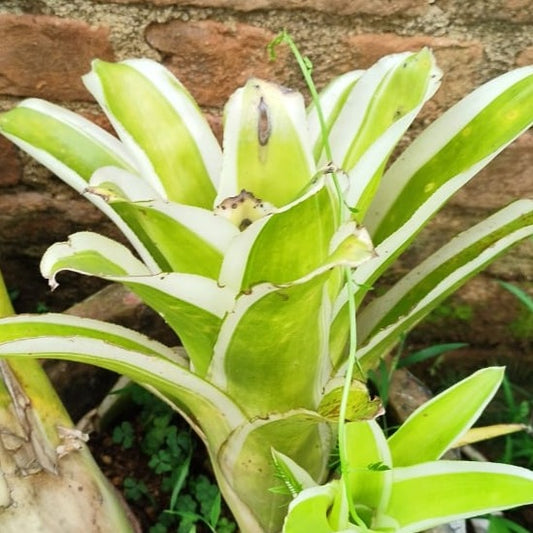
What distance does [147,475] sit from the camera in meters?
0.94

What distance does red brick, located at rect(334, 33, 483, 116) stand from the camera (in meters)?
0.86

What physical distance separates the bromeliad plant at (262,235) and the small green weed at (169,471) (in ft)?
0.59

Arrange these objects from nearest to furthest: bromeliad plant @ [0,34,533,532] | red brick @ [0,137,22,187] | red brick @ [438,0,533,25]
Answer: bromeliad plant @ [0,34,533,532]
red brick @ [438,0,533,25]
red brick @ [0,137,22,187]

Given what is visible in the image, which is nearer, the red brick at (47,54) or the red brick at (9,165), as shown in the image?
the red brick at (47,54)

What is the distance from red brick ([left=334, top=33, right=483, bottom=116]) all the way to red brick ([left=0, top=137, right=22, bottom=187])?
0.41 metres

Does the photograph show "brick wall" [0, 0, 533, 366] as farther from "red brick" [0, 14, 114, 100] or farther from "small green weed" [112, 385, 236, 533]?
"small green weed" [112, 385, 236, 533]

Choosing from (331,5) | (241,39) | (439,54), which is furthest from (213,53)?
(439,54)

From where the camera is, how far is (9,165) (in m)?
0.98

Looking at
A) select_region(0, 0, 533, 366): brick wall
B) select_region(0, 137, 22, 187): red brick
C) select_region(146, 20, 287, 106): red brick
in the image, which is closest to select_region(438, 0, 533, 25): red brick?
select_region(0, 0, 533, 366): brick wall

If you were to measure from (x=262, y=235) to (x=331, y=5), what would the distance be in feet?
1.46

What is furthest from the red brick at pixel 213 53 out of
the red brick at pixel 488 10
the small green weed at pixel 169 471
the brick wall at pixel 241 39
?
the small green weed at pixel 169 471

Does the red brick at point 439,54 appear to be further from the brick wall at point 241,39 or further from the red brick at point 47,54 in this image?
the red brick at point 47,54

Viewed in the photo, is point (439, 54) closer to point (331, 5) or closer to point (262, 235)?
point (331, 5)

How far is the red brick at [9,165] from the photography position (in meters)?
0.96
